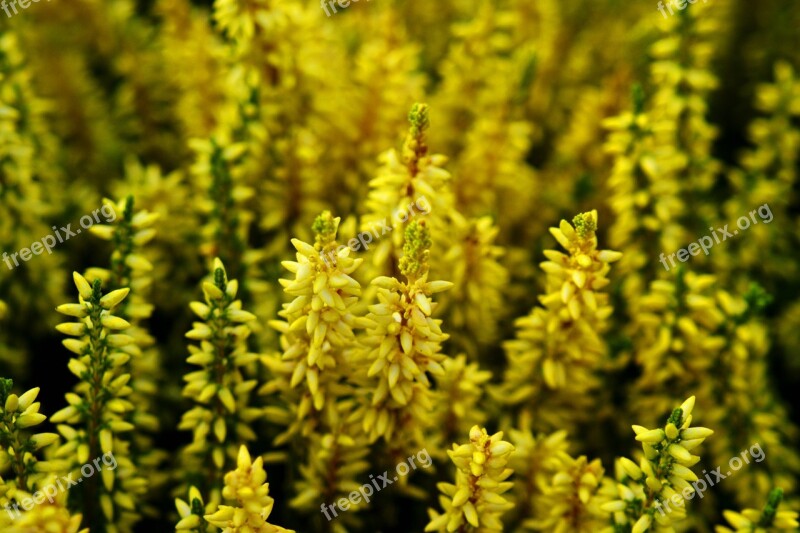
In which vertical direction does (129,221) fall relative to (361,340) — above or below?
above

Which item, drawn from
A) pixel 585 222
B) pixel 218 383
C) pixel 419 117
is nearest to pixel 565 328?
pixel 585 222

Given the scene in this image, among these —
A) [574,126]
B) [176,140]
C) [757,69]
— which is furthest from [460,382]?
[757,69]

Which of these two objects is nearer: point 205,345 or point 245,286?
point 205,345

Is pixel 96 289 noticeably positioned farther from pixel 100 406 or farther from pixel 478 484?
pixel 478 484

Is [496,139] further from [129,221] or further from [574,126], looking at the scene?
[129,221]

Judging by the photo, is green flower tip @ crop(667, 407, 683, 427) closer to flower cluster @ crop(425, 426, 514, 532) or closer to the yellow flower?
flower cluster @ crop(425, 426, 514, 532)

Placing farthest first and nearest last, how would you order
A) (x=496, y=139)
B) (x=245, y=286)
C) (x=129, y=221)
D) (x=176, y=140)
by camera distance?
(x=176, y=140) < (x=496, y=139) < (x=245, y=286) < (x=129, y=221)

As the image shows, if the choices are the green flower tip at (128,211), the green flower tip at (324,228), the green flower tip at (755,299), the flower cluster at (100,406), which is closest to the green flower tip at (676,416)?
the green flower tip at (755,299)

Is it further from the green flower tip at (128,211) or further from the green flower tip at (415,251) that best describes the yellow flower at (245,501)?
the green flower tip at (128,211)
